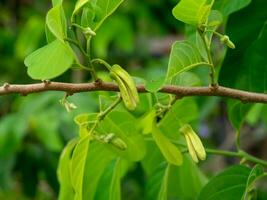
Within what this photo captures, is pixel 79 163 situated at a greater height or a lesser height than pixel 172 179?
greater

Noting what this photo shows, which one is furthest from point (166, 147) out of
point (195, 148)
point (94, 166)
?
point (94, 166)

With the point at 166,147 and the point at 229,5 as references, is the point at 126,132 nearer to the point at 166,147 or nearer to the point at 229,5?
the point at 166,147

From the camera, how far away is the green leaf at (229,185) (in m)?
1.05

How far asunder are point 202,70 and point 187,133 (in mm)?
1018

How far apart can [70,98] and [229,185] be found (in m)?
0.96

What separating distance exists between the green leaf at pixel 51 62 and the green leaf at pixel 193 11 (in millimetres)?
141

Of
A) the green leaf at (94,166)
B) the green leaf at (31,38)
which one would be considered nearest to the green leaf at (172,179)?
the green leaf at (94,166)

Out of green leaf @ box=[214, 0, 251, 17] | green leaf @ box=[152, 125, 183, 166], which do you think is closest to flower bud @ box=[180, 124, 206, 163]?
green leaf @ box=[152, 125, 183, 166]

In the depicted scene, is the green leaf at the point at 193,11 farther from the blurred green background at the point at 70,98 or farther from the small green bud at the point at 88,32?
the blurred green background at the point at 70,98

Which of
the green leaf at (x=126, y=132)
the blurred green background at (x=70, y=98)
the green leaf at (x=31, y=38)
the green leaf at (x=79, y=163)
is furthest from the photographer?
the green leaf at (x=31, y=38)

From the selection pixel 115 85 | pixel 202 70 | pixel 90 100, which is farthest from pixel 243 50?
pixel 90 100

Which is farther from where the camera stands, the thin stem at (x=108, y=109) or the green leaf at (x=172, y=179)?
the green leaf at (x=172, y=179)

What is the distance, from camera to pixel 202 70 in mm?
1949

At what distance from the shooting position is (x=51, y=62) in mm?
859
